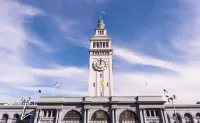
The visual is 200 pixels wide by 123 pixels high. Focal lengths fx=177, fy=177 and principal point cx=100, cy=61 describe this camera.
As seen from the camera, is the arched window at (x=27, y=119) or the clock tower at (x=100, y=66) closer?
the arched window at (x=27, y=119)

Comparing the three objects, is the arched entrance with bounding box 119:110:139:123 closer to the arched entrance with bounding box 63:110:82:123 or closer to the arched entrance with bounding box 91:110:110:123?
the arched entrance with bounding box 91:110:110:123

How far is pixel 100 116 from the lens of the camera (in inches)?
2110

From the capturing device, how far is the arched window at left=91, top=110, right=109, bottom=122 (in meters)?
53.1

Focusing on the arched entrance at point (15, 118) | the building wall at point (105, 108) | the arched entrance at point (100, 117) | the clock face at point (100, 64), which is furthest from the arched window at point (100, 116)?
the arched entrance at point (15, 118)

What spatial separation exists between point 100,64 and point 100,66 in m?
0.98

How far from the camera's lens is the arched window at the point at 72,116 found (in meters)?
53.7

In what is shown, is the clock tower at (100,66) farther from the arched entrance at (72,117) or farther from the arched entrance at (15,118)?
the arched entrance at (15,118)

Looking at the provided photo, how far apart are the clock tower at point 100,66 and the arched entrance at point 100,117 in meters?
9.34

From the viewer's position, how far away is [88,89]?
63375 millimetres

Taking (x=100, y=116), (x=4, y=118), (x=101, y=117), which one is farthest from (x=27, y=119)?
(x=101, y=117)

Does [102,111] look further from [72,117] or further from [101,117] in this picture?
[72,117]

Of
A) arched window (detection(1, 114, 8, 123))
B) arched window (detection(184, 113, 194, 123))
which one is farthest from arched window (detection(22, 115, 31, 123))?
arched window (detection(184, 113, 194, 123))

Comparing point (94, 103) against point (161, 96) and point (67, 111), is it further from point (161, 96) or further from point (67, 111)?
point (161, 96)

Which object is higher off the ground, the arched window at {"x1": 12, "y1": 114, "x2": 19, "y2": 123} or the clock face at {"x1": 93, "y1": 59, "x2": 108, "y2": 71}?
the clock face at {"x1": 93, "y1": 59, "x2": 108, "y2": 71}
